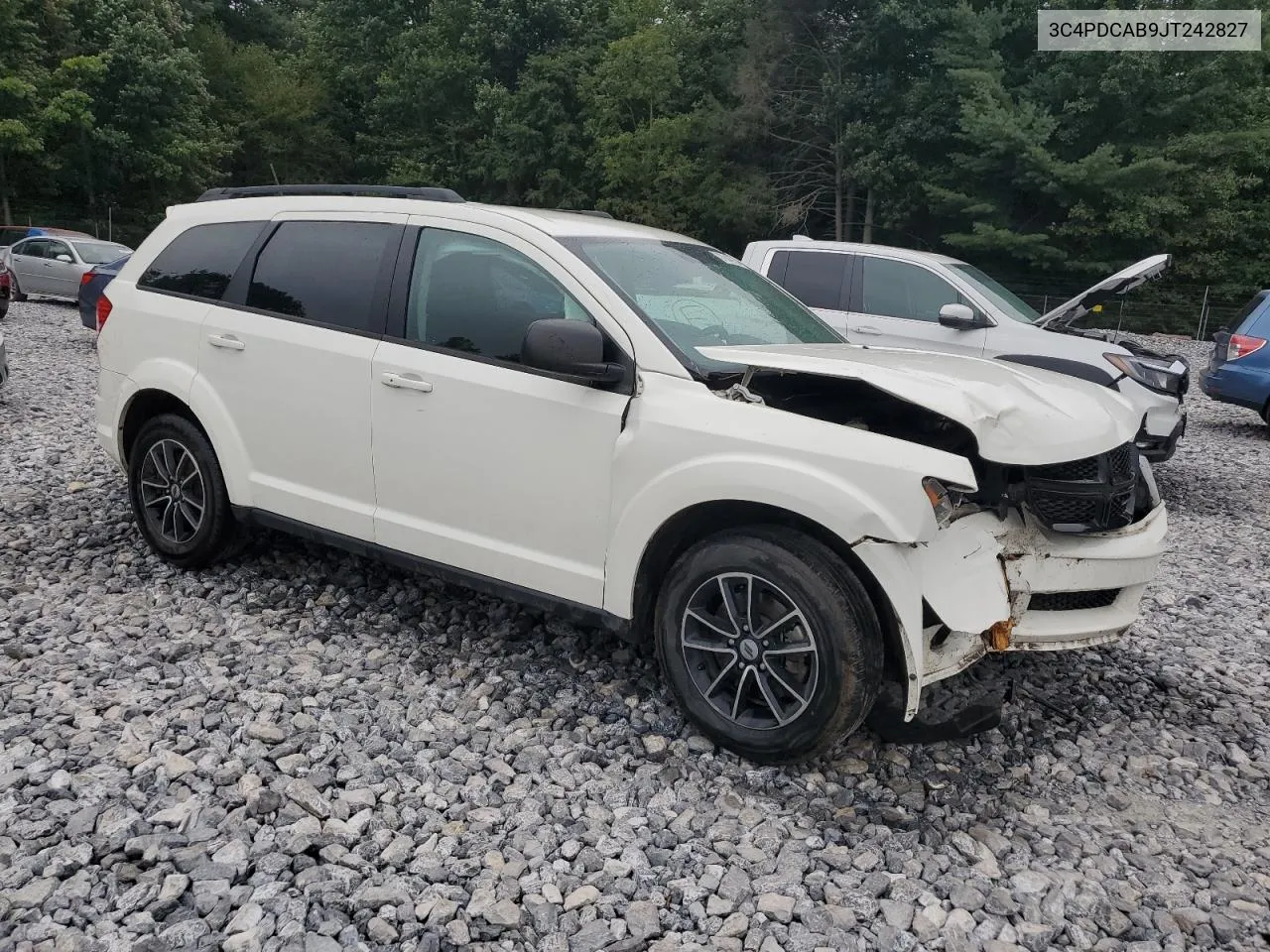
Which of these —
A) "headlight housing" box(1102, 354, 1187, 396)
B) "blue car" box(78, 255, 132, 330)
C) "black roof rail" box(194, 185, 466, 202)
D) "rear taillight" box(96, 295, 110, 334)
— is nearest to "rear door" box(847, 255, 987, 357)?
"headlight housing" box(1102, 354, 1187, 396)

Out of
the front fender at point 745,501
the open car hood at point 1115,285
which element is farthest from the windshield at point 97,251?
the front fender at point 745,501

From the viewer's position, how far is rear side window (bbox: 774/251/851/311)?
368 inches

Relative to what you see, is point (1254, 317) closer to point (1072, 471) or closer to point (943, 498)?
point (1072, 471)

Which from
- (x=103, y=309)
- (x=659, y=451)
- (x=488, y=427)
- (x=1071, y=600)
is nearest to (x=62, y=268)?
(x=103, y=309)

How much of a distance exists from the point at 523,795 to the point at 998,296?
7.51 m

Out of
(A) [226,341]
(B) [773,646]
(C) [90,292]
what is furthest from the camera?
(C) [90,292]

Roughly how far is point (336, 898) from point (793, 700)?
1573 millimetres

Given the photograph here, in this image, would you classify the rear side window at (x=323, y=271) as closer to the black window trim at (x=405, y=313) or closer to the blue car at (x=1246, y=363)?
the black window trim at (x=405, y=313)

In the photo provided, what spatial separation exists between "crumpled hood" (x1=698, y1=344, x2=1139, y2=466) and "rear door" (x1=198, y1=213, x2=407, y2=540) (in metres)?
1.57

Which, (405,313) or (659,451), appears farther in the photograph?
(405,313)

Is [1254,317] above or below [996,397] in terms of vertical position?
below

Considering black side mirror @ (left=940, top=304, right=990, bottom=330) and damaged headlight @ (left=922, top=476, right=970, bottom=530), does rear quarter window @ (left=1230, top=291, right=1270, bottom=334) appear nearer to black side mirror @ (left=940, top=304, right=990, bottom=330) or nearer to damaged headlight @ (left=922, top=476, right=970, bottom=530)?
black side mirror @ (left=940, top=304, right=990, bottom=330)

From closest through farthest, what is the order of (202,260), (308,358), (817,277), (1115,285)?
(308,358) < (202,260) < (1115,285) < (817,277)

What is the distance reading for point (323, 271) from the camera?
14.6ft
